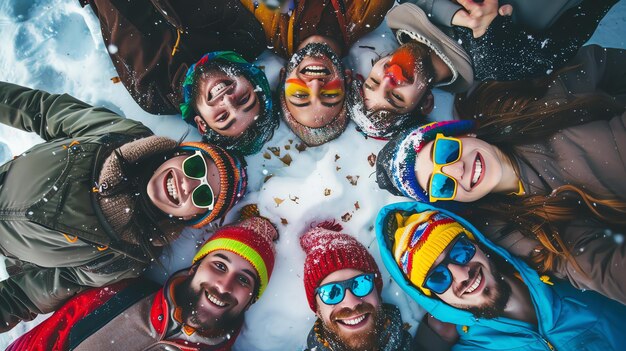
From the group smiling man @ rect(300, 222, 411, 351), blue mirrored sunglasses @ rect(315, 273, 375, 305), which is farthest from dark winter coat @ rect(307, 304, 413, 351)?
blue mirrored sunglasses @ rect(315, 273, 375, 305)

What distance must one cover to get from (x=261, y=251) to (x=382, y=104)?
1.66 m

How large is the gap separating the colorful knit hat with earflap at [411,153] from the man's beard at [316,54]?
84 cm

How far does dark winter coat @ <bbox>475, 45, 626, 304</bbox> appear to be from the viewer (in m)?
2.77

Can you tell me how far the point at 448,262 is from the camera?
9.65 ft

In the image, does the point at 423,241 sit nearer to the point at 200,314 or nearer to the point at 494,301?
the point at 494,301

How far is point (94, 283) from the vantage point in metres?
3.35

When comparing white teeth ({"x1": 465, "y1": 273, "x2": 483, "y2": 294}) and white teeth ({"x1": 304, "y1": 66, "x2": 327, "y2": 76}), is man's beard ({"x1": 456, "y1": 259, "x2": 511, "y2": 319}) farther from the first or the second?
white teeth ({"x1": 304, "y1": 66, "x2": 327, "y2": 76})

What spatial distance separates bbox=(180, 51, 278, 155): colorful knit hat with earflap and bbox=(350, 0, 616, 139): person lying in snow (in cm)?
79

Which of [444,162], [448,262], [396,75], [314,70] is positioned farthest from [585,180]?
[314,70]

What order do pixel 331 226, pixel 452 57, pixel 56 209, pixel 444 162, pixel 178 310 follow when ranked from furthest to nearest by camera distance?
pixel 331 226, pixel 452 57, pixel 178 310, pixel 444 162, pixel 56 209

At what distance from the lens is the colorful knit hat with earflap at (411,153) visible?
10.1ft

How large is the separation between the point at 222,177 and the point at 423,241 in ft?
5.65

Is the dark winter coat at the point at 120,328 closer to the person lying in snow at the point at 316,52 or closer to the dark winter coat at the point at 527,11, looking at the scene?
the person lying in snow at the point at 316,52

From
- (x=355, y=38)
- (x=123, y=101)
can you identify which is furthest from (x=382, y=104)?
(x=123, y=101)
